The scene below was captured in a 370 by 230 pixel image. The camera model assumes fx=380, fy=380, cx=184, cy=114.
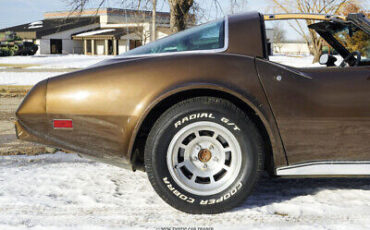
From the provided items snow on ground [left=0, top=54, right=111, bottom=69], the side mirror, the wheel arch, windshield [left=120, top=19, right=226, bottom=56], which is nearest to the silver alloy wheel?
the wheel arch

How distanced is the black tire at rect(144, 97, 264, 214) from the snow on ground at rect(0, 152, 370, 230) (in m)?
0.11

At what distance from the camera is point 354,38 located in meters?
3.28

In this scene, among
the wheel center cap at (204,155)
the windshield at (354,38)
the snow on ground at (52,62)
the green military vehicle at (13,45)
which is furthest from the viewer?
the green military vehicle at (13,45)

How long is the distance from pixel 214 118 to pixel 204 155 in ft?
0.92

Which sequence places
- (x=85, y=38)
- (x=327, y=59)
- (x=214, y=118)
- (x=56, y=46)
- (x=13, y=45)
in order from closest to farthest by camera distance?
(x=214, y=118) < (x=327, y=59) < (x=13, y=45) < (x=85, y=38) < (x=56, y=46)

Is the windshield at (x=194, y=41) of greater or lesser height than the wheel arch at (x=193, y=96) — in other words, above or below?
above

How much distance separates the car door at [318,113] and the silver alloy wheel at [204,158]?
37 centimetres

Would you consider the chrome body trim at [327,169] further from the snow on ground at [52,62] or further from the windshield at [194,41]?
the snow on ground at [52,62]

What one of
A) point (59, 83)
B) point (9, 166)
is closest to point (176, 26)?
point (9, 166)

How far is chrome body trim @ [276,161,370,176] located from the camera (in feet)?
8.30

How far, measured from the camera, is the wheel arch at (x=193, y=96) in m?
2.50

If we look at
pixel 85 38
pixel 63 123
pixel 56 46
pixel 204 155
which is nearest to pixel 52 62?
pixel 85 38

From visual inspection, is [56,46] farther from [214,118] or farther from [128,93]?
[214,118]

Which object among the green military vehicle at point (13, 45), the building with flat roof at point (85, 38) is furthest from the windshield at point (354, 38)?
the building with flat roof at point (85, 38)
